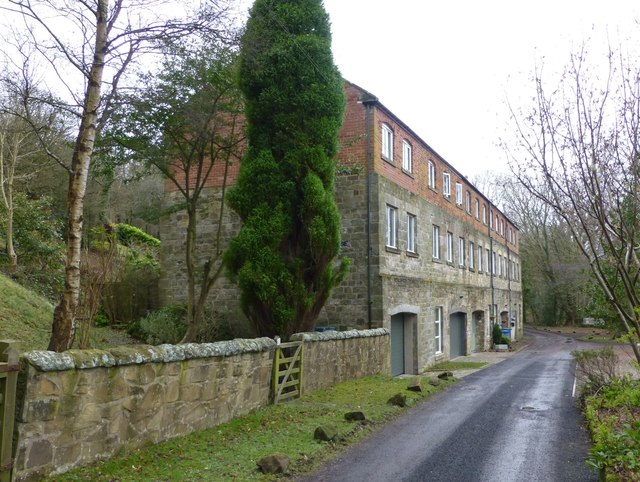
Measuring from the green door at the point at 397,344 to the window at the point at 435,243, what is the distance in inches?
170

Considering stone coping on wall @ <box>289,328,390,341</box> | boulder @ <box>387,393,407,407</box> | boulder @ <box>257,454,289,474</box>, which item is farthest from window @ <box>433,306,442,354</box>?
boulder @ <box>257,454,289,474</box>

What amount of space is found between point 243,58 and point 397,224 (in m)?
8.17

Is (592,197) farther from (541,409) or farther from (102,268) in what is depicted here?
(102,268)

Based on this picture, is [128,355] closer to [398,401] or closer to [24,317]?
[398,401]

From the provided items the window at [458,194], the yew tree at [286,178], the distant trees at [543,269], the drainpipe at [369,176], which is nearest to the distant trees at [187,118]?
the yew tree at [286,178]

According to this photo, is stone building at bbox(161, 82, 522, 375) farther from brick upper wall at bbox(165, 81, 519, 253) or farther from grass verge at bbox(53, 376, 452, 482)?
grass verge at bbox(53, 376, 452, 482)

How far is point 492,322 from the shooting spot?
112 feet

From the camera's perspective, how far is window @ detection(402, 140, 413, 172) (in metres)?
21.0

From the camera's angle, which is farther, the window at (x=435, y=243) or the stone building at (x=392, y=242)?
the window at (x=435, y=243)

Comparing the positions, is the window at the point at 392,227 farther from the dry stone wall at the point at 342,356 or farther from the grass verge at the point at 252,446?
the grass verge at the point at 252,446

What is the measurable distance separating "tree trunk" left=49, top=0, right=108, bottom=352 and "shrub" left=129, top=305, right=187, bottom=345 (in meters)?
8.33

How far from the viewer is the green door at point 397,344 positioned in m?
19.2

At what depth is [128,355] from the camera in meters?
6.96

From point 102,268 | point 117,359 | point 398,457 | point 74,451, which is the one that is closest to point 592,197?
point 398,457
